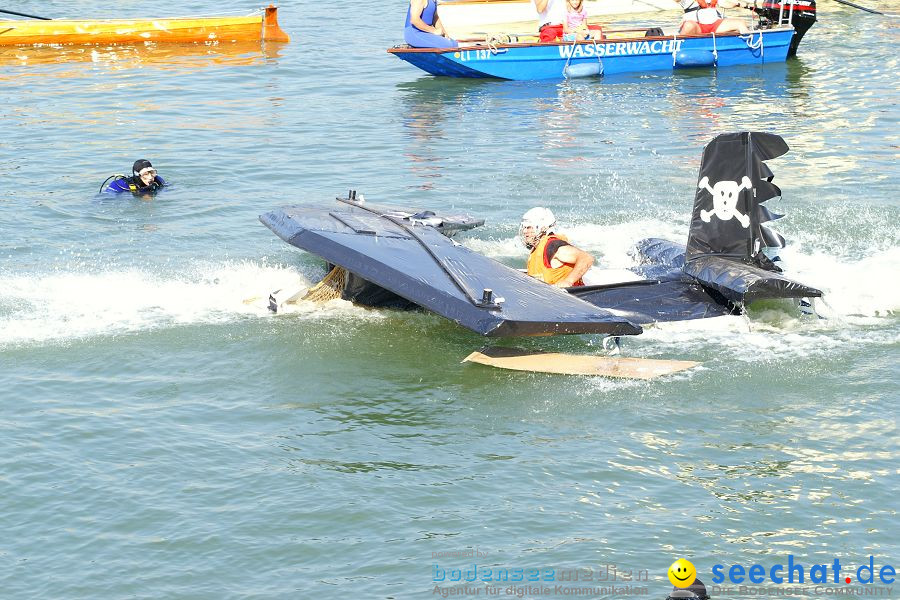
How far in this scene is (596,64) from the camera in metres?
23.0

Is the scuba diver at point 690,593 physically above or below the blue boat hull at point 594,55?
below

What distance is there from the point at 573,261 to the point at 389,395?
2.44 metres

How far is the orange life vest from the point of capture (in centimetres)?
1109

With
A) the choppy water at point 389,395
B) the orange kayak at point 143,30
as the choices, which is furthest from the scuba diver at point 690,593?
the orange kayak at point 143,30

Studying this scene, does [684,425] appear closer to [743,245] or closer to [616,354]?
[616,354]

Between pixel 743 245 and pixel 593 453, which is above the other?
pixel 743 245

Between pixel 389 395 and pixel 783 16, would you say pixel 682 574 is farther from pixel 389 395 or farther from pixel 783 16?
pixel 783 16

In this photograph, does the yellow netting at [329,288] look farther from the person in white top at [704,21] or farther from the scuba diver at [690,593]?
the person in white top at [704,21]

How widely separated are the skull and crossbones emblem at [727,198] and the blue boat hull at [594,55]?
1227cm

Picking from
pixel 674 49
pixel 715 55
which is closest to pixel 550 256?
pixel 674 49

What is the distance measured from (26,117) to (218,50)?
7.14 meters

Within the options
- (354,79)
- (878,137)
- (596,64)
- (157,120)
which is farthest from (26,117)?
(878,137)

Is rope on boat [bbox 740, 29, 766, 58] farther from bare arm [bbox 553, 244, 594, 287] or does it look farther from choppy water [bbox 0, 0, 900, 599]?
bare arm [bbox 553, 244, 594, 287]

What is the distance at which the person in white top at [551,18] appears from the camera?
2312 cm
